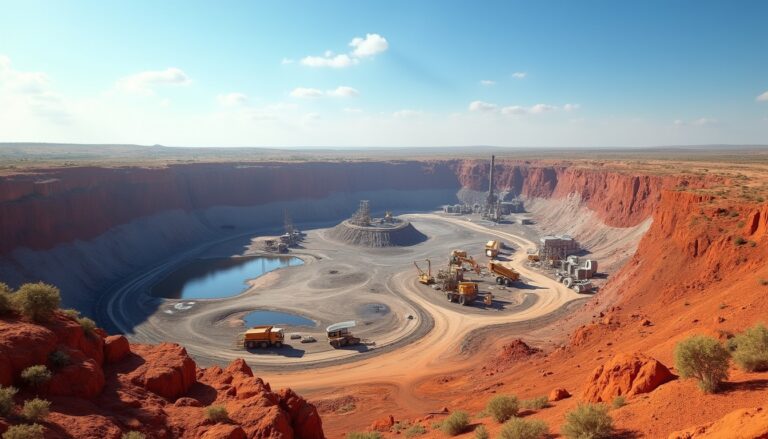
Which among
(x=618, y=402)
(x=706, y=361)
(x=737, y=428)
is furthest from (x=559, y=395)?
(x=737, y=428)

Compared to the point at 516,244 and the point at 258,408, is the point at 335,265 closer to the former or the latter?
the point at 516,244

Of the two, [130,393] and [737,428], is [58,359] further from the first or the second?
[737,428]

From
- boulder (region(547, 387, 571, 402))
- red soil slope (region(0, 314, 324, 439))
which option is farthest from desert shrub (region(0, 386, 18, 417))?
boulder (region(547, 387, 571, 402))

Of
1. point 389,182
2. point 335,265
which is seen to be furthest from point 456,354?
point 389,182

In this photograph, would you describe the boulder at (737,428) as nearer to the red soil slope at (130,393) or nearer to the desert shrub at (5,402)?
the red soil slope at (130,393)

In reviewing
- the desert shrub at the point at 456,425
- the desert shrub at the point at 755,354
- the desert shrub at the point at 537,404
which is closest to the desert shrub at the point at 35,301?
the desert shrub at the point at 456,425

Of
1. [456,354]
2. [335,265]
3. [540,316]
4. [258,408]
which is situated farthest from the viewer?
[335,265]

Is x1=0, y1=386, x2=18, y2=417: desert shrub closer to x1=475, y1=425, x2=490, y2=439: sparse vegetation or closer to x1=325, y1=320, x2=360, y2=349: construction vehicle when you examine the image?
x1=475, y1=425, x2=490, y2=439: sparse vegetation
